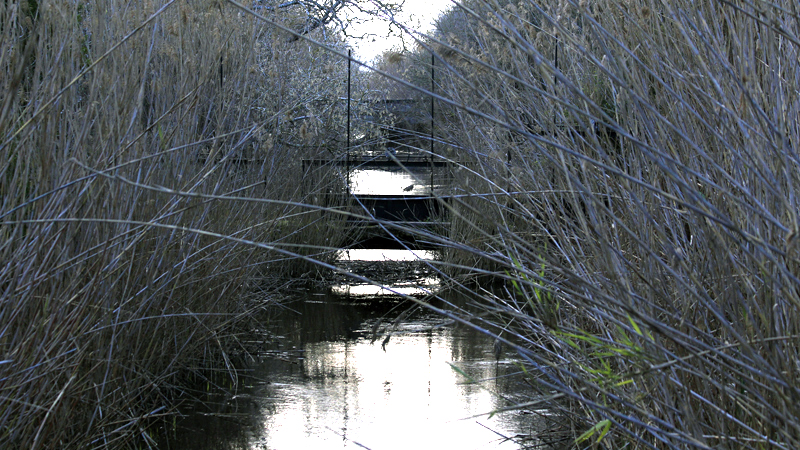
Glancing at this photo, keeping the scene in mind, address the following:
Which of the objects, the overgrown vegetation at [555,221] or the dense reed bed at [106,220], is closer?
the overgrown vegetation at [555,221]

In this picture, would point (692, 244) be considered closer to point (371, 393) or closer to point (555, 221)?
point (555, 221)

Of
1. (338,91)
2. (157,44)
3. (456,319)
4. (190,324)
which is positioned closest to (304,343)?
(190,324)

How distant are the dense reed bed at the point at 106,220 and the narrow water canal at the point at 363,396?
27 centimetres

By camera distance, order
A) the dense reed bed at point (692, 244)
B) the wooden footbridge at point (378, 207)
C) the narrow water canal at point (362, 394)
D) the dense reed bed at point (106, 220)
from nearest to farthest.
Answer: the dense reed bed at point (692, 244) → the dense reed bed at point (106, 220) → the narrow water canal at point (362, 394) → the wooden footbridge at point (378, 207)

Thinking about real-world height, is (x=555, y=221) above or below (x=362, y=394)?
above

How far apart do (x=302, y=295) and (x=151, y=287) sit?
10.4 ft

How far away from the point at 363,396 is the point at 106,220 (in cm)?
240

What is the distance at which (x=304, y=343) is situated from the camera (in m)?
4.43

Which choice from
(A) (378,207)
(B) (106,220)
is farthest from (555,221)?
(A) (378,207)

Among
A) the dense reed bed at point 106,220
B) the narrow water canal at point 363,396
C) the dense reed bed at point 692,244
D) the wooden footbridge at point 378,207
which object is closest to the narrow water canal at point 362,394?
the narrow water canal at point 363,396

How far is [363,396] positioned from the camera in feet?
11.4

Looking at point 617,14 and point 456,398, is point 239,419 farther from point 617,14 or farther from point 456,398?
point 617,14

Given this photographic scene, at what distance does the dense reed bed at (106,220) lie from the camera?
6.36 feet

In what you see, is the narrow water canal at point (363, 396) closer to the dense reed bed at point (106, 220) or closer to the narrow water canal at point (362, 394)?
the narrow water canal at point (362, 394)
